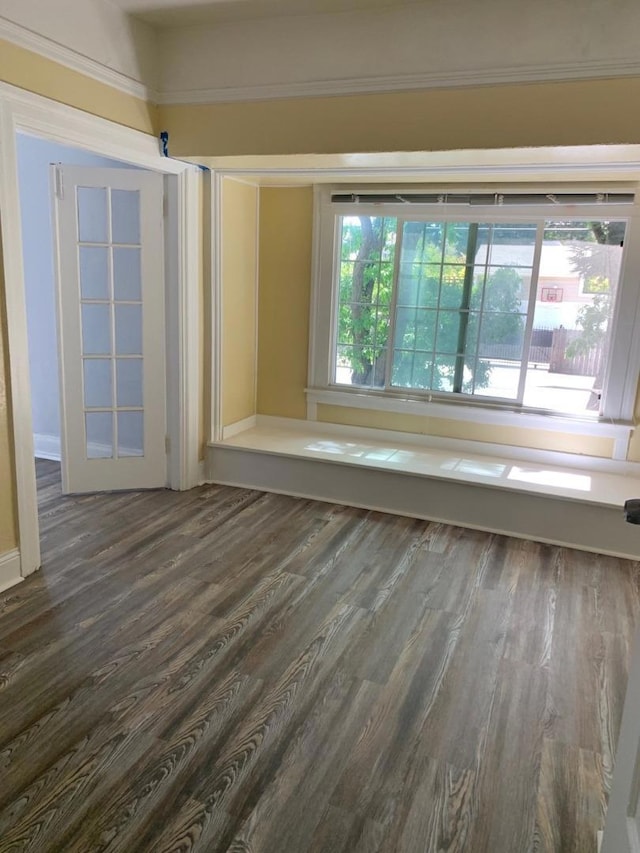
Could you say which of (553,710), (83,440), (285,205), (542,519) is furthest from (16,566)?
(285,205)

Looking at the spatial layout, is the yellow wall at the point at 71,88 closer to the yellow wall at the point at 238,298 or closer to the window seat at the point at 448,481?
the yellow wall at the point at 238,298

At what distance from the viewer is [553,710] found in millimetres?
2117

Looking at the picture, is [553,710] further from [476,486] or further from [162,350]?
[162,350]

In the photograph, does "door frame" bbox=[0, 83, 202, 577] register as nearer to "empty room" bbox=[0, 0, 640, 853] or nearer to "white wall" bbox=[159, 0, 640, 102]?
"empty room" bbox=[0, 0, 640, 853]

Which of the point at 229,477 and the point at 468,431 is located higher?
the point at 468,431

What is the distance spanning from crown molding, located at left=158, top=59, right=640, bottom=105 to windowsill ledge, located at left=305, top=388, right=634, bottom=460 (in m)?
2.09

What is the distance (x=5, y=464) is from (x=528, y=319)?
328cm

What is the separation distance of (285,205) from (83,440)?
2.26 meters

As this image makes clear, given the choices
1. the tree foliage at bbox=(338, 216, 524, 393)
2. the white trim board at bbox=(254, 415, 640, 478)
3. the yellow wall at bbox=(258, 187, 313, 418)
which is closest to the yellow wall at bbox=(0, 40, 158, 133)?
the yellow wall at bbox=(258, 187, 313, 418)

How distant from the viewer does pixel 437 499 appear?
12.3ft

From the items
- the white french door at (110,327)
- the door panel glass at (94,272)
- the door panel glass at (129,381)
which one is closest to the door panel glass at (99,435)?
the white french door at (110,327)

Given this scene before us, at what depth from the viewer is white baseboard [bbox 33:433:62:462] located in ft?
15.6

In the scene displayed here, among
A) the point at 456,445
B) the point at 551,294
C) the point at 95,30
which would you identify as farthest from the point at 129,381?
the point at 551,294

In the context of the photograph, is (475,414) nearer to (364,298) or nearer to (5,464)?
(364,298)
